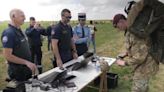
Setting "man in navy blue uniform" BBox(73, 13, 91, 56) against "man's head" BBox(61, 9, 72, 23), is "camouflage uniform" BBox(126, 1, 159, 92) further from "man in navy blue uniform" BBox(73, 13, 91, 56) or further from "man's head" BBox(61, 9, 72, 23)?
"man in navy blue uniform" BBox(73, 13, 91, 56)

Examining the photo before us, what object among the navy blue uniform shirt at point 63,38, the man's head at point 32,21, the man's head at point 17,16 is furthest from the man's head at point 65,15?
the man's head at point 32,21

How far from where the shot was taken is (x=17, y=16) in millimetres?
4754

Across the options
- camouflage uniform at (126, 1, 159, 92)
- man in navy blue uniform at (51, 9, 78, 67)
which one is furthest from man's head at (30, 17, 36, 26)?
camouflage uniform at (126, 1, 159, 92)

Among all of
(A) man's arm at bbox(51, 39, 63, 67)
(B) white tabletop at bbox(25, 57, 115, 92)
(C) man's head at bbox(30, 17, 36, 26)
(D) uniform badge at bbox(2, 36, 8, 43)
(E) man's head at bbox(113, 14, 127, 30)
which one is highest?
(E) man's head at bbox(113, 14, 127, 30)

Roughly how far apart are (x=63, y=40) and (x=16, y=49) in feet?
4.80

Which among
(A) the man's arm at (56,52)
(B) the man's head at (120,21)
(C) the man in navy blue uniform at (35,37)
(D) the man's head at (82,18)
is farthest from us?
(C) the man in navy blue uniform at (35,37)

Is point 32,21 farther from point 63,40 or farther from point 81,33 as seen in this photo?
point 63,40

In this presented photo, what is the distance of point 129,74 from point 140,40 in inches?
184

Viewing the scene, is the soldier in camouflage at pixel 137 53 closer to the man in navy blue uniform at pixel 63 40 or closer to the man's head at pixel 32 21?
the man in navy blue uniform at pixel 63 40

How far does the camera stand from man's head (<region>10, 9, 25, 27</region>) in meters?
4.75

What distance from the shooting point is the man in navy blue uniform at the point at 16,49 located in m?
4.69

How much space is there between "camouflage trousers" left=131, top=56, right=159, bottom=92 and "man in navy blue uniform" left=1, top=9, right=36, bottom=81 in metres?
1.64

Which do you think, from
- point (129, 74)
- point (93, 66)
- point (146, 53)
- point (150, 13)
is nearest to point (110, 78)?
point (93, 66)

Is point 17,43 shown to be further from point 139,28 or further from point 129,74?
point 129,74
